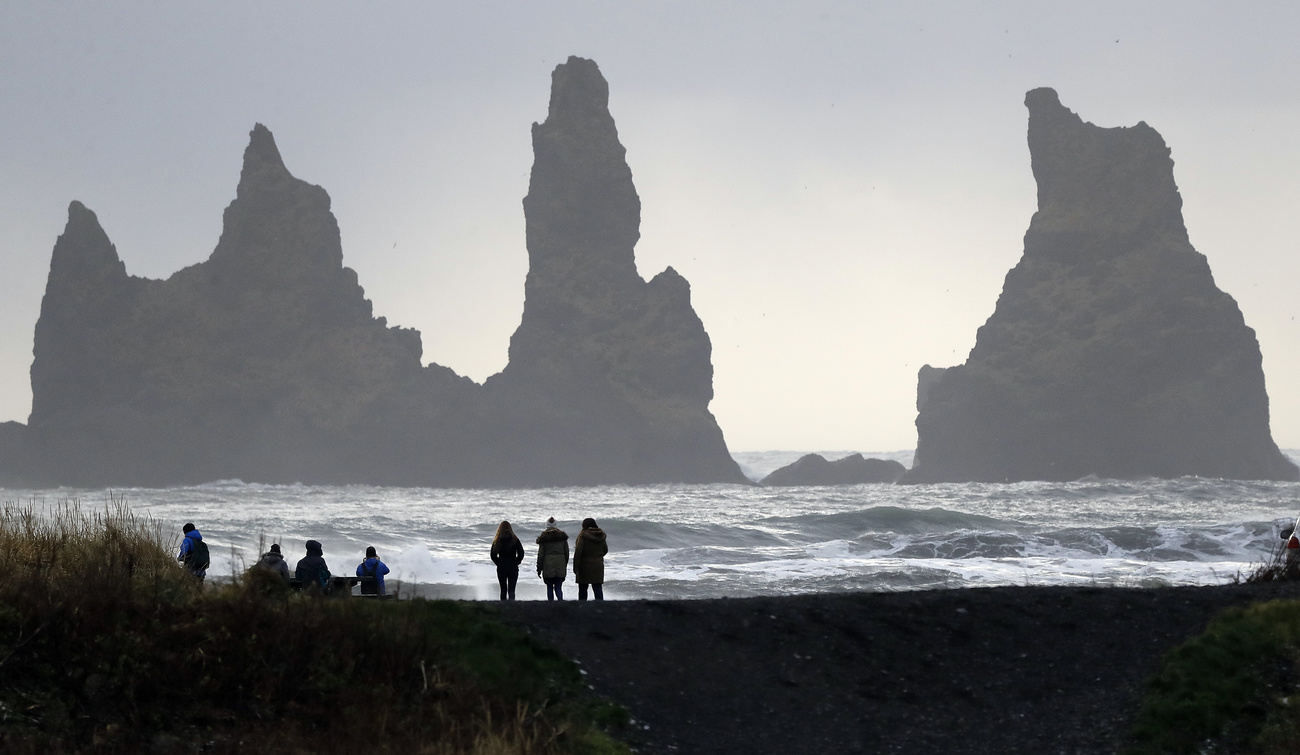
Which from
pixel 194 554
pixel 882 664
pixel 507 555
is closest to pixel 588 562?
pixel 507 555

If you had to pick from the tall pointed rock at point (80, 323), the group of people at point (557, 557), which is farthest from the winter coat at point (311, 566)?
the tall pointed rock at point (80, 323)

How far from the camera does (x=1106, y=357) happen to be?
130m

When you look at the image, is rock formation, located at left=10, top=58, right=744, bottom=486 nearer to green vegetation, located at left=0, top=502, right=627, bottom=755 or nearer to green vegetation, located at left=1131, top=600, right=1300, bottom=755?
green vegetation, located at left=1131, top=600, right=1300, bottom=755

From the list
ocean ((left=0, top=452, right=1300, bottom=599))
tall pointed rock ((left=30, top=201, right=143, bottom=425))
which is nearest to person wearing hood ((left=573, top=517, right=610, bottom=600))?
ocean ((left=0, top=452, right=1300, bottom=599))

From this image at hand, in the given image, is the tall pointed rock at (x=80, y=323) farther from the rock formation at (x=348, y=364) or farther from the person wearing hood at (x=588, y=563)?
the person wearing hood at (x=588, y=563)

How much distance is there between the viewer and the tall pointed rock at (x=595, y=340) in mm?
135625

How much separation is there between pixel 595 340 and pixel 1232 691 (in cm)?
13013

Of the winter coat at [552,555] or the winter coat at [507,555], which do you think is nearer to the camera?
the winter coat at [552,555]

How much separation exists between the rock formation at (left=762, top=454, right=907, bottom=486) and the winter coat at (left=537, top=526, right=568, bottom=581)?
390 feet

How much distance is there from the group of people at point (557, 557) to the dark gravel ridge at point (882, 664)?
12.0 ft

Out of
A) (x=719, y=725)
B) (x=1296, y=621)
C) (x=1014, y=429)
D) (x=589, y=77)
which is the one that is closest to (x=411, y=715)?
(x=719, y=725)

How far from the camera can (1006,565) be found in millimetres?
35656

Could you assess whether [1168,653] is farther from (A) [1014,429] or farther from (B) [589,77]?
(B) [589,77]

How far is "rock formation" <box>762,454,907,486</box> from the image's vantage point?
137 meters
